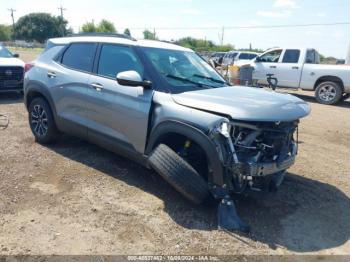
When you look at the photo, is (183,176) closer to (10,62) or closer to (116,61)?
(116,61)

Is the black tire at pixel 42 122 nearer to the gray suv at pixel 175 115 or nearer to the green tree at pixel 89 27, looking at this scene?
the gray suv at pixel 175 115

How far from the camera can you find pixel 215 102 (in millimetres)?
3668

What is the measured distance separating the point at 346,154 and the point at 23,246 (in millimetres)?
5621

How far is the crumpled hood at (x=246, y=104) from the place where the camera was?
3.48 m

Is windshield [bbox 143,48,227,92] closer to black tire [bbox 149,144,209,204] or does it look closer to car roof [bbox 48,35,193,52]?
car roof [bbox 48,35,193,52]

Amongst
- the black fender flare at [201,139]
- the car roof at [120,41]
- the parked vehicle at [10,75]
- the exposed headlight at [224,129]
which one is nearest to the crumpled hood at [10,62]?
the parked vehicle at [10,75]

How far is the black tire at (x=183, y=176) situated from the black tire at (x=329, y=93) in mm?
10518

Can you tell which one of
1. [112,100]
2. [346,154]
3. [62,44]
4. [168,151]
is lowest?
[346,154]

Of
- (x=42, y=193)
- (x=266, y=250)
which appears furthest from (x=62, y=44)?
(x=266, y=250)

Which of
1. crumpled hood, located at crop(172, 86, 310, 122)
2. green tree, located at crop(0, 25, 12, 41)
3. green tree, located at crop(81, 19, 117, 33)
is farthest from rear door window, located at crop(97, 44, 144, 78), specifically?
green tree, located at crop(0, 25, 12, 41)

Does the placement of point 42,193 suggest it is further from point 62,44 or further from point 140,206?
point 62,44

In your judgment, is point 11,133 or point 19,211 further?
point 11,133

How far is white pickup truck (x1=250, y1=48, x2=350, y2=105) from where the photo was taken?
40.8 feet

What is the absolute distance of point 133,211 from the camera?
388 centimetres
